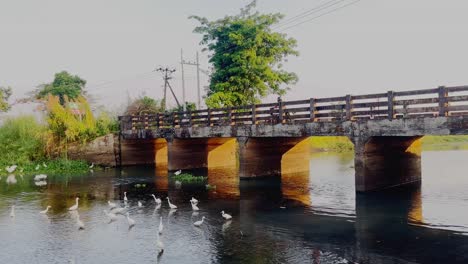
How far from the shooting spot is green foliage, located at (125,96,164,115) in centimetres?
4878

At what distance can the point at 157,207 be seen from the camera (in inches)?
731

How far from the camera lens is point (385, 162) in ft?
68.9

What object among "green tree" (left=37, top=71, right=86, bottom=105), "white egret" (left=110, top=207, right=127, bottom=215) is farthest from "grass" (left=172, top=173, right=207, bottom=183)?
"green tree" (left=37, top=71, right=86, bottom=105)

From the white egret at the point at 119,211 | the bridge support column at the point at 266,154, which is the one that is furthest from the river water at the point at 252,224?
the bridge support column at the point at 266,154

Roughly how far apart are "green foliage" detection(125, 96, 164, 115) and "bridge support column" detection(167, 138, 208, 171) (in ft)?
50.8

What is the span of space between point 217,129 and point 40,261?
55.2ft

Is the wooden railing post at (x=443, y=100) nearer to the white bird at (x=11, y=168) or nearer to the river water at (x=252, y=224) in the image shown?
the river water at (x=252, y=224)

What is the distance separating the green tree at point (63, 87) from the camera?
70938mm

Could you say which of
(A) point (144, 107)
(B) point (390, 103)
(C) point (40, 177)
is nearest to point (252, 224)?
(B) point (390, 103)

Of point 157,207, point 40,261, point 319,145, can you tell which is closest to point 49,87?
point 319,145

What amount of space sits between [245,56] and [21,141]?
20.3 meters

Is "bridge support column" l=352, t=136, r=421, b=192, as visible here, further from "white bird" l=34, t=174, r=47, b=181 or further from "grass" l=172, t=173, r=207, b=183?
"white bird" l=34, t=174, r=47, b=181

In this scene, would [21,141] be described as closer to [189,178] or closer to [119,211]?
[189,178]

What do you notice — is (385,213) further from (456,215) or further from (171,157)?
(171,157)
